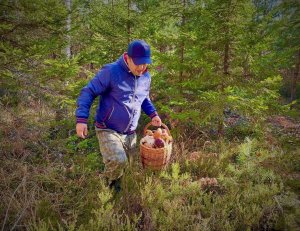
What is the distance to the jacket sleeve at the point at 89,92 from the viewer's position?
4.08 meters


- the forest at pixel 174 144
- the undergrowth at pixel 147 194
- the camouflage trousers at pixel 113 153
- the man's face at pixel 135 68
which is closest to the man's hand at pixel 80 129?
the camouflage trousers at pixel 113 153

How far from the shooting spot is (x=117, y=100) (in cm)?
436

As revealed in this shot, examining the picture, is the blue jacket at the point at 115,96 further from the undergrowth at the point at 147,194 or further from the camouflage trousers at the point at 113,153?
the undergrowth at the point at 147,194

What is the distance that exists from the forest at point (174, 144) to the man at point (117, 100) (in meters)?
0.45

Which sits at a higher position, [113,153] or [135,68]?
[135,68]

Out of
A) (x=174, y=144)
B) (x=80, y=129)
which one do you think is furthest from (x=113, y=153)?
(x=174, y=144)

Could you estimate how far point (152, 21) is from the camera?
7.35 metres

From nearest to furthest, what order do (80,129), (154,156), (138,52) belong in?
(80,129), (138,52), (154,156)

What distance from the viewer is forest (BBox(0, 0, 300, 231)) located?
3930mm

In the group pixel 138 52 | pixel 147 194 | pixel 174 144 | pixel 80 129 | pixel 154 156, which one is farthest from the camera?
pixel 174 144

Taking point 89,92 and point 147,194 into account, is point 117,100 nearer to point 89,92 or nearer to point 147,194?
point 89,92

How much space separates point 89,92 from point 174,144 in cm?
301

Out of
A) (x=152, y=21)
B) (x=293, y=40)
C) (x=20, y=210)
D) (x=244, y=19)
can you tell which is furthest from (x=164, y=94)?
(x=293, y=40)

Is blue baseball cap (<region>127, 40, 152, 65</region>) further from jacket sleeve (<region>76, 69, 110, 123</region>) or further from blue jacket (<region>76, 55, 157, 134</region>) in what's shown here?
jacket sleeve (<region>76, 69, 110, 123</region>)
